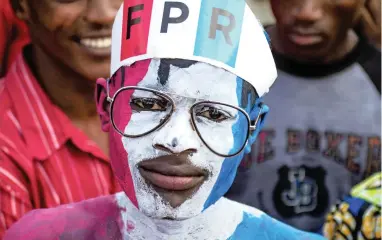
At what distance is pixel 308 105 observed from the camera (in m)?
2.41

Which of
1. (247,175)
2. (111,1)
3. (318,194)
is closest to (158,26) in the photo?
(111,1)

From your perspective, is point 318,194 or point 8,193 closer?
point 8,193

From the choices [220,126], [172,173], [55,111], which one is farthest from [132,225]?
[55,111]

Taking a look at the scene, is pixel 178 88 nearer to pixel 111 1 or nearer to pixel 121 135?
pixel 121 135

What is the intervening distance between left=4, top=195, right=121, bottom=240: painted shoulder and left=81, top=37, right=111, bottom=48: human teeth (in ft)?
1.70

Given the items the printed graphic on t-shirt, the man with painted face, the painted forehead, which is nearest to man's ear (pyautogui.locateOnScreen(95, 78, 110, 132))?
the man with painted face

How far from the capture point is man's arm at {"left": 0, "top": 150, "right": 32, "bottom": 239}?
1990 mm

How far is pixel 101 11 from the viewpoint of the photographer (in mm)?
1962

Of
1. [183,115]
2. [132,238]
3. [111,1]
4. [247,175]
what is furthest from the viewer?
[247,175]

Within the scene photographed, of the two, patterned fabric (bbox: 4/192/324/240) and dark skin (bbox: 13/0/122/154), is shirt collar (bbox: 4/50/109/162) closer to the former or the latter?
dark skin (bbox: 13/0/122/154)

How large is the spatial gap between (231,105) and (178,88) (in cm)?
13

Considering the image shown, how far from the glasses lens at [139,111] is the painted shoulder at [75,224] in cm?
27

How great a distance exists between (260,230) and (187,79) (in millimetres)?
472

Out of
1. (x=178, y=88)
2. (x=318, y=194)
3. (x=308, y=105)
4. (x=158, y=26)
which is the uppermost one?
(x=158, y=26)
